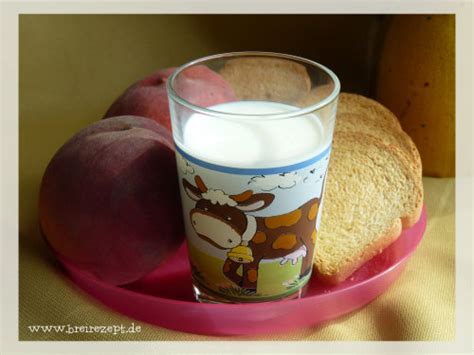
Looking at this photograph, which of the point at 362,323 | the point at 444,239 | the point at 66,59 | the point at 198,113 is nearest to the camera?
the point at 198,113

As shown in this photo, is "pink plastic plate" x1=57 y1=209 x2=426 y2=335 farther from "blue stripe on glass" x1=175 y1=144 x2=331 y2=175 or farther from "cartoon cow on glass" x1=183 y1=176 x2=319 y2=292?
"blue stripe on glass" x1=175 y1=144 x2=331 y2=175

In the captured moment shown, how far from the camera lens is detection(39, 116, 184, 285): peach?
0.68 m

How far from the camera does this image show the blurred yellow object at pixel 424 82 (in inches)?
37.6

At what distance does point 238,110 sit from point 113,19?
1.80 feet

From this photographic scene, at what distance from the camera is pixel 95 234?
69 cm

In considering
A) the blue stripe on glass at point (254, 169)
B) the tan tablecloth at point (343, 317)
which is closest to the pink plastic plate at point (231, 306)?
the tan tablecloth at point (343, 317)

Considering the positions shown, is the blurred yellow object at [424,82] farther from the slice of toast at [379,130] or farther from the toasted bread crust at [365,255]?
the toasted bread crust at [365,255]

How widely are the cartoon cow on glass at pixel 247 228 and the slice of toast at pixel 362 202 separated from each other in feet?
0.32

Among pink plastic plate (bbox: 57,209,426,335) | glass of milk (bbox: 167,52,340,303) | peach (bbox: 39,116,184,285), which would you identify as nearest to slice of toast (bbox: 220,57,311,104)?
glass of milk (bbox: 167,52,340,303)

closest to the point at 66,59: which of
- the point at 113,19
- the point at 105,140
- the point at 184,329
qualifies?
the point at 113,19

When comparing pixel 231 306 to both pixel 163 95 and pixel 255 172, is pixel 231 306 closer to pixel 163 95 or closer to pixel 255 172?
pixel 255 172

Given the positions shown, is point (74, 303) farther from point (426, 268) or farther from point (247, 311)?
point (426, 268)

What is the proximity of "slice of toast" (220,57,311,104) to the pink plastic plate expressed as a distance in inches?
8.9

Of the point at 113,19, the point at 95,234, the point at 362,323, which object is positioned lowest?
the point at 362,323
